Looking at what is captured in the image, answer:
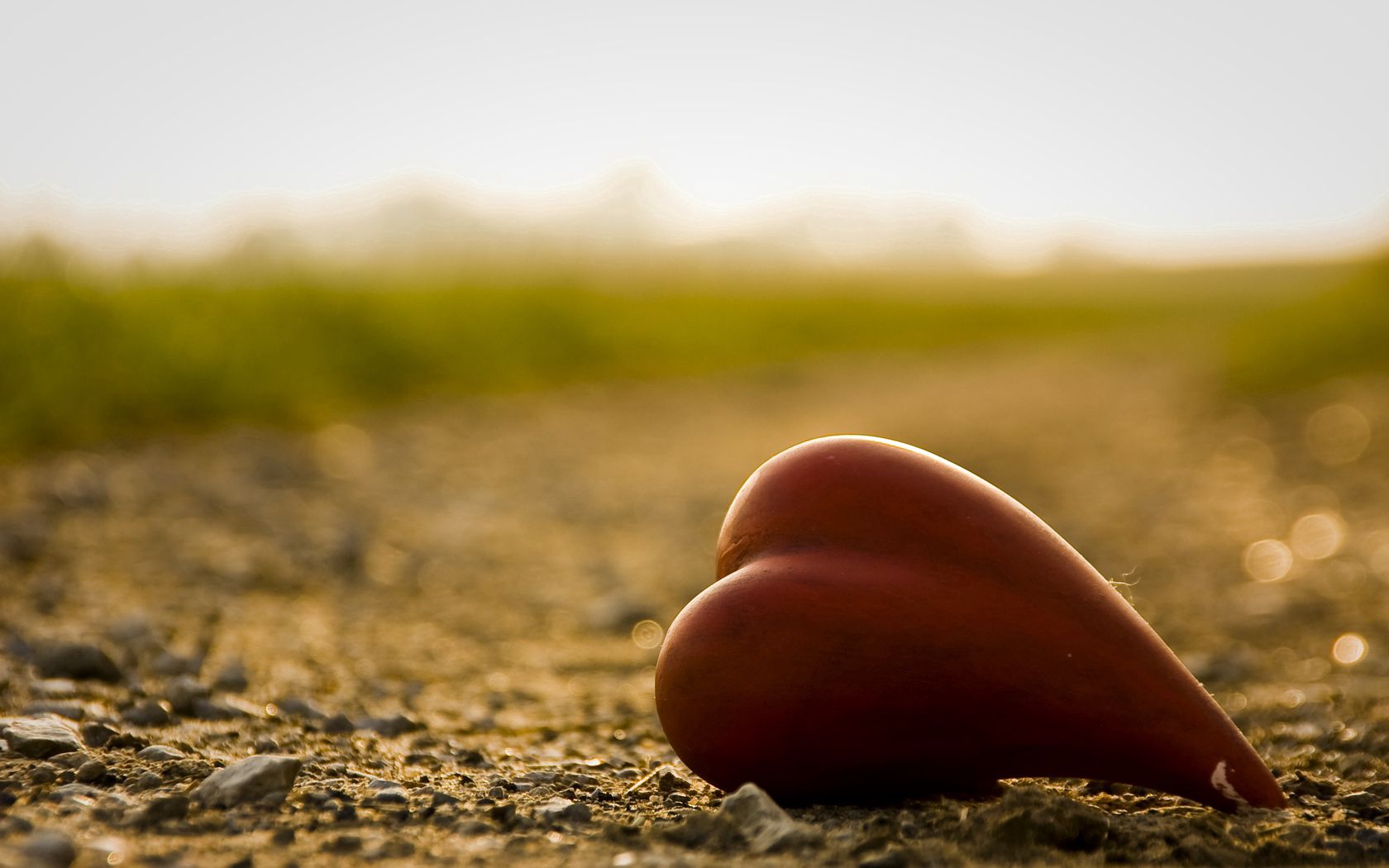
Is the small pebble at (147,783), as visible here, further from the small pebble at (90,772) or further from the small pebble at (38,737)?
the small pebble at (38,737)

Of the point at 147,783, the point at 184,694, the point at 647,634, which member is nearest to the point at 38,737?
the point at 147,783

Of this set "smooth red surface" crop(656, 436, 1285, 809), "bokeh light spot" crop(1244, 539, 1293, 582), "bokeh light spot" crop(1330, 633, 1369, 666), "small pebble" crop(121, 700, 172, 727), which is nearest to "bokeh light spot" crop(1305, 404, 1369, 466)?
A: "bokeh light spot" crop(1244, 539, 1293, 582)

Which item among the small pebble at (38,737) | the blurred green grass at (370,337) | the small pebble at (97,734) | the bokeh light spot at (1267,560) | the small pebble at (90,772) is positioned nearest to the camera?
the small pebble at (90,772)

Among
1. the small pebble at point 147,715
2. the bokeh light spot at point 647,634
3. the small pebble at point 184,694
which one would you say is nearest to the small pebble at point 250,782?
the small pebble at point 147,715

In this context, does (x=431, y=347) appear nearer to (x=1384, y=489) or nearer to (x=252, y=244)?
(x=252, y=244)

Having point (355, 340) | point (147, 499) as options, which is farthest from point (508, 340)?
point (147, 499)
